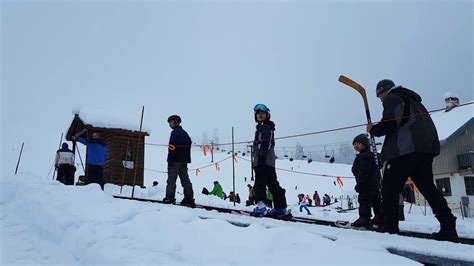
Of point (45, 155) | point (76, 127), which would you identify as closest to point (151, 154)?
point (45, 155)

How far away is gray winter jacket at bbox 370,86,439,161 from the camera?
3.78 metres

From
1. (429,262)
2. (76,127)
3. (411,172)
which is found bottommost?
(429,262)

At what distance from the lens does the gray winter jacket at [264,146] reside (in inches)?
205

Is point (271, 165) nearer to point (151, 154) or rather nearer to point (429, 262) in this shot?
point (429, 262)

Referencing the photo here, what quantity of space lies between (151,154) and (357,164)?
5443cm

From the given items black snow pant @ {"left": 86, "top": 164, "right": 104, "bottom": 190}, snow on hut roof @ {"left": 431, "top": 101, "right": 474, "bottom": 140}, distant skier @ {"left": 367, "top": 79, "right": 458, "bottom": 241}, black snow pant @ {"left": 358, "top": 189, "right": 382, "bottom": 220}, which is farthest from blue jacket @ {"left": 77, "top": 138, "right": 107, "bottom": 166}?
snow on hut roof @ {"left": 431, "top": 101, "right": 474, "bottom": 140}

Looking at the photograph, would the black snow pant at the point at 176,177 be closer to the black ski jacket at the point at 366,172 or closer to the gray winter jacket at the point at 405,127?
the black ski jacket at the point at 366,172

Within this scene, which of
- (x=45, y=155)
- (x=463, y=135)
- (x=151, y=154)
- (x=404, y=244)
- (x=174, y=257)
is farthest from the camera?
(x=151, y=154)

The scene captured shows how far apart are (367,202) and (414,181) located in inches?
45.1

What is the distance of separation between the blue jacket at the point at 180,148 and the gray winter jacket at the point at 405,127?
4.12 metres

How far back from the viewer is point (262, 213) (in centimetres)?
515

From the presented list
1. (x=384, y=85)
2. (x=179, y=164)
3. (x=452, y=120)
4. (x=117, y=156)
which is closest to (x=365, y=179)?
(x=384, y=85)

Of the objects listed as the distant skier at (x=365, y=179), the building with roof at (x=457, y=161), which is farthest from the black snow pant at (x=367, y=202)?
the building with roof at (x=457, y=161)

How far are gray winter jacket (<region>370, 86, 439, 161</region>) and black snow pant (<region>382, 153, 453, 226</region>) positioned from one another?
0.30ft
